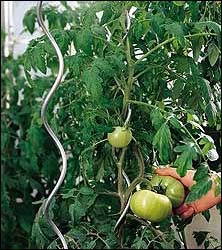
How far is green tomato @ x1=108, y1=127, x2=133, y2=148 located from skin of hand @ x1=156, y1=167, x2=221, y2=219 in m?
0.07

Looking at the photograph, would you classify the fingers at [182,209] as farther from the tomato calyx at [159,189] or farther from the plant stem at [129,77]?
the plant stem at [129,77]

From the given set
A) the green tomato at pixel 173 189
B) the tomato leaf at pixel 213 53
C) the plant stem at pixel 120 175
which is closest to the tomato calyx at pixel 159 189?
the green tomato at pixel 173 189

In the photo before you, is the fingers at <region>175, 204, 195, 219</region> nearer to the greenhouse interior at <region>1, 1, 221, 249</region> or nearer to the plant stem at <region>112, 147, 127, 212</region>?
the greenhouse interior at <region>1, 1, 221, 249</region>

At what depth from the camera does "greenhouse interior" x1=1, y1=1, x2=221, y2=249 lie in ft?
2.85

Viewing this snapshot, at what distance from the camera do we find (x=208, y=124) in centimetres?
95

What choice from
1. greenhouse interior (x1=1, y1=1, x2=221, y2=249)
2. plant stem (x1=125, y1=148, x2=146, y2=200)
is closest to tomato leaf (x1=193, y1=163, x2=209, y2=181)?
Result: greenhouse interior (x1=1, y1=1, x2=221, y2=249)

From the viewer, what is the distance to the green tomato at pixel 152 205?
835mm

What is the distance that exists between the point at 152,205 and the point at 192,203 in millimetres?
85

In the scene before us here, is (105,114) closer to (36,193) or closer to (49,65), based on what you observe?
(49,65)

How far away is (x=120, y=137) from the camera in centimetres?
93

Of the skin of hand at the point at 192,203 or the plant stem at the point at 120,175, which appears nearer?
the skin of hand at the point at 192,203

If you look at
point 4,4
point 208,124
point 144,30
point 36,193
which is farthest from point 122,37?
point 4,4

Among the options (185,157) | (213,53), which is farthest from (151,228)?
(213,53)

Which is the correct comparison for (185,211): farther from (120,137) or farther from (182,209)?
(120,137)
